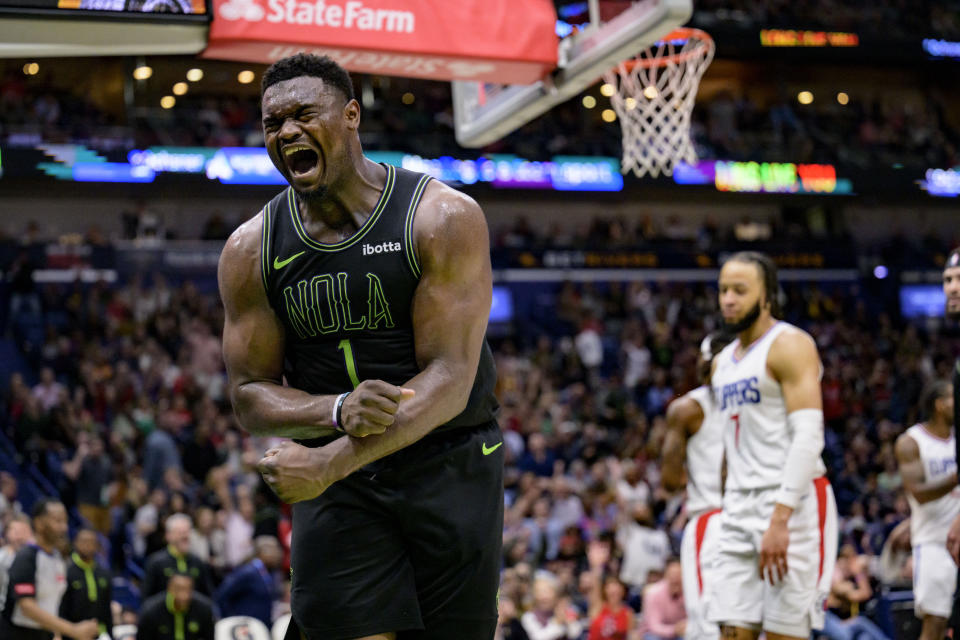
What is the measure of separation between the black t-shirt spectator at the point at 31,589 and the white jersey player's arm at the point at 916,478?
6.27 meters

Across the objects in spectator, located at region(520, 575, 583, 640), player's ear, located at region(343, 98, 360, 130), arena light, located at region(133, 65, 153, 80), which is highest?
arena light, located at region(133, 65, 153, 80)

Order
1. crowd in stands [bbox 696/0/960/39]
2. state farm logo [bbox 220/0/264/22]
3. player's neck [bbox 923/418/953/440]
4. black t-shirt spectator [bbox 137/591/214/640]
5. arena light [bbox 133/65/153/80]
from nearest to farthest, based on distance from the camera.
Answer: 1. state farm logo [bbox 220/0/264/22]
2. player's neck [bbox 923/418/953/440]
3. black t-shirt spectator [bbox 137/591/214/640]
4. arena light [bbox 133/65/153/80]
5. crowd in stands [bbox 696/0/960/39]

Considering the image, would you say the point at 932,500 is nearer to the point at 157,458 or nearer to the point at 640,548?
the point at 640,548

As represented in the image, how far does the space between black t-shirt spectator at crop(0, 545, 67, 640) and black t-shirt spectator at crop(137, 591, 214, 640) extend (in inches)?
27.1

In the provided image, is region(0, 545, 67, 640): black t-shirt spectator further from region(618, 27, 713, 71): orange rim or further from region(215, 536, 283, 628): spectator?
region(618, 27, 713, 71): orange rim

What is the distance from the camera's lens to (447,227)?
3410 mm

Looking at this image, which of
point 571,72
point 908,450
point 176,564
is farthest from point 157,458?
point 908,450

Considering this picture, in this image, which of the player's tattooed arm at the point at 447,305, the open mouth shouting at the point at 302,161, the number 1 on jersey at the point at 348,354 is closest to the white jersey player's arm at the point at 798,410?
the player's tattooed arm at the point at 447,305

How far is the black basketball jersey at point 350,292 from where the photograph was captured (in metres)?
3.40

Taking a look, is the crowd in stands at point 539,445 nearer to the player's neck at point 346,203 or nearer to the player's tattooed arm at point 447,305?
the player's tattooed arm at point 447,305

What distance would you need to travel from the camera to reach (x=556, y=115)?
90.8ft

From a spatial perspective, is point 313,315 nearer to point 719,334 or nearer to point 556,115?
point 719,334

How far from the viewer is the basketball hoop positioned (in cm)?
967

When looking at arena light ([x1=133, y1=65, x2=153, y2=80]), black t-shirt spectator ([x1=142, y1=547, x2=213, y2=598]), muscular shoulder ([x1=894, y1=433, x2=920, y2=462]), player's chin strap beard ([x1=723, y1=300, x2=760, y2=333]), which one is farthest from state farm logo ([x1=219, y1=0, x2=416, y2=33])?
arena light ([x1=133, y1=65, x2=153, y2=80])
